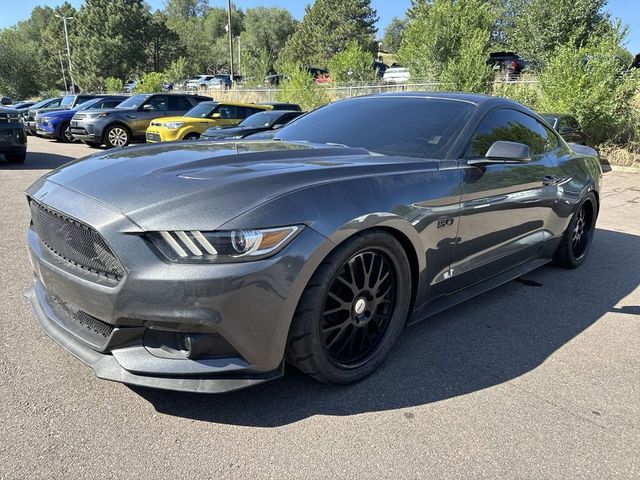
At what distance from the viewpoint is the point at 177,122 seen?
12.6 metres

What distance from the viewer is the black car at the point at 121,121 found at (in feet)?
46.6

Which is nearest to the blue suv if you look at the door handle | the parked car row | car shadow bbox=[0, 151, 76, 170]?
the parked car row

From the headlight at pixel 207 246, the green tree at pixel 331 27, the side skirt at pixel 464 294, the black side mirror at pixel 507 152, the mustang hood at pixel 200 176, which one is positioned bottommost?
the side skirt at pixel 464 294

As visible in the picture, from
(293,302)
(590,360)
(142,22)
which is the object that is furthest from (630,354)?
(142,22)

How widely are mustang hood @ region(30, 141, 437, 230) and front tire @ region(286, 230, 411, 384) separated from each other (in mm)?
410

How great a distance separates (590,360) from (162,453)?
2.53 meters

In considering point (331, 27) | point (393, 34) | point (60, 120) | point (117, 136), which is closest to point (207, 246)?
point (117, 136)

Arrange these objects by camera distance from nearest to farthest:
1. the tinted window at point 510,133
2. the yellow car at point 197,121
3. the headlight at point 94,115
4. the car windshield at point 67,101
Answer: the tinted window at point 510,133 < the yellow car at point 197,121 < the headlight at point 94,115 < the car windshield at point 67,101

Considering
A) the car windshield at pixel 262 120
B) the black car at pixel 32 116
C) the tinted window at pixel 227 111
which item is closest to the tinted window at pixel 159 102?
the tinted window at pixel 227 111

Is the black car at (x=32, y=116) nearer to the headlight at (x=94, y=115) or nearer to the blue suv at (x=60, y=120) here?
the blue suv at (x=60, y=120)

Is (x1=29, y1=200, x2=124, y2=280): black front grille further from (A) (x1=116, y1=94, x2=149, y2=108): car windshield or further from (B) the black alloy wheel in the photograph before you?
(A) (x1=116, y1=94, x2=149, y2=108): car windshield

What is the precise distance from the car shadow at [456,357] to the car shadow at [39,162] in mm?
9594

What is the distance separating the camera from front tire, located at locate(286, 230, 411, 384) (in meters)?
2.30

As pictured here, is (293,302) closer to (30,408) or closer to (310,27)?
(30,408)
